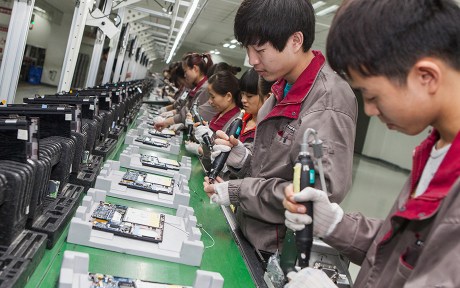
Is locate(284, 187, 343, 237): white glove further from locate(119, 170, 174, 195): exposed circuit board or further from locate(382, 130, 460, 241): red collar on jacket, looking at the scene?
locate(119, 170, 174, 195): exposed circuit board

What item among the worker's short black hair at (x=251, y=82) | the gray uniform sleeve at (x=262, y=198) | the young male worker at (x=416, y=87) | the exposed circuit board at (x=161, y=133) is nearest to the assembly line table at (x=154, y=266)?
the gray uniform sleeve at (x=262, y=198)

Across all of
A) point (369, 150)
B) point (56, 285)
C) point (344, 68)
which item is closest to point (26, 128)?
point (56, 285)

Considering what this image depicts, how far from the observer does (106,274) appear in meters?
1.20

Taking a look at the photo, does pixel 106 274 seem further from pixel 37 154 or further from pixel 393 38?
pixel 393 38

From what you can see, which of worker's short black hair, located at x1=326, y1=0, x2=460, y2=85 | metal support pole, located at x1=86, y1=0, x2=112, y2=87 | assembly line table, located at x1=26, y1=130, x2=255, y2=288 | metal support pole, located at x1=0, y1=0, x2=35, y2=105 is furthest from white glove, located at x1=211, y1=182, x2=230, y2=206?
metal support pole, located at x1=86, y1=0, x2=112, y2=87

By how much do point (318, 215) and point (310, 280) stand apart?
0.20 meters

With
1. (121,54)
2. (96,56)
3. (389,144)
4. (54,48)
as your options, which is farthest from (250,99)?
(54,48)

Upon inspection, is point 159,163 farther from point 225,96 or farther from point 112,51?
point 112,51

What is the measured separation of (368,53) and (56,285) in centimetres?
92

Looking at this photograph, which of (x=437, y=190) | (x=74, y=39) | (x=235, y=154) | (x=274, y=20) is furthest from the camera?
(x=74, y=39)

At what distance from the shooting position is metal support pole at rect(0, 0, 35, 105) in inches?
125

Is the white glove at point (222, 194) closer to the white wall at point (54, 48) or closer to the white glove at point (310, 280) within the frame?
the white glove at point (310, 280)

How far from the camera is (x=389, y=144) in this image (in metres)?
17.2

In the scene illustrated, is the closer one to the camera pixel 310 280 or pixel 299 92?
pixel 310 280
